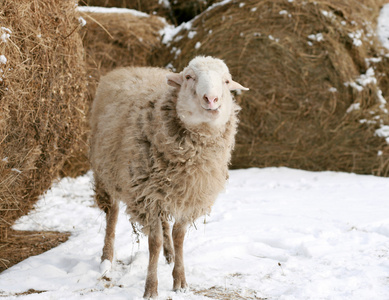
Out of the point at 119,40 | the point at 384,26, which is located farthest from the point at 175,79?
the point at 384,26

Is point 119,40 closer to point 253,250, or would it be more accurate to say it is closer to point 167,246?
point 167,246

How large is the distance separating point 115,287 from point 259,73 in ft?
11.9

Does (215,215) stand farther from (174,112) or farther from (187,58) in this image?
(187,58)

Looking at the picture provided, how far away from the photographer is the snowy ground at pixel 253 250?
300 centimetres

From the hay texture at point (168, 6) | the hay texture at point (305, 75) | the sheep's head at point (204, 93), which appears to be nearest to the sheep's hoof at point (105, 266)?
the sheep's head at point (204, 93)

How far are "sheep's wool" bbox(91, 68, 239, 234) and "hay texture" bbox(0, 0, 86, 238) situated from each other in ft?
2.12

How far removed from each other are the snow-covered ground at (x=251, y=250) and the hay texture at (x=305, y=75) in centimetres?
71

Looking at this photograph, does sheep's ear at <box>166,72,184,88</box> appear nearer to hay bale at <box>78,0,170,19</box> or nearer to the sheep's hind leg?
the sheep's hind leg

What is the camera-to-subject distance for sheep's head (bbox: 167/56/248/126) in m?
2.78

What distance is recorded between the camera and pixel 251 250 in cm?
368

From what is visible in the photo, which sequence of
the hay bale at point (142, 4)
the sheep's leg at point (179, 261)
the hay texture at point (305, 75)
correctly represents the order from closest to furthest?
the sheep's leg at point (179, 261) < the hay texture at point (305, 75) < the hay bale at point (142, 4)

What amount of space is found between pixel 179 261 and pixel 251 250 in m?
0.71

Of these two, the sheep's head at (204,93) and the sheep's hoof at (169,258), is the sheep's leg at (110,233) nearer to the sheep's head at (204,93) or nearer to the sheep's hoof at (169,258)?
the sheep's hoof at (169,258)

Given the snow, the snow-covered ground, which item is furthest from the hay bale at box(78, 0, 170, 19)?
the snow
